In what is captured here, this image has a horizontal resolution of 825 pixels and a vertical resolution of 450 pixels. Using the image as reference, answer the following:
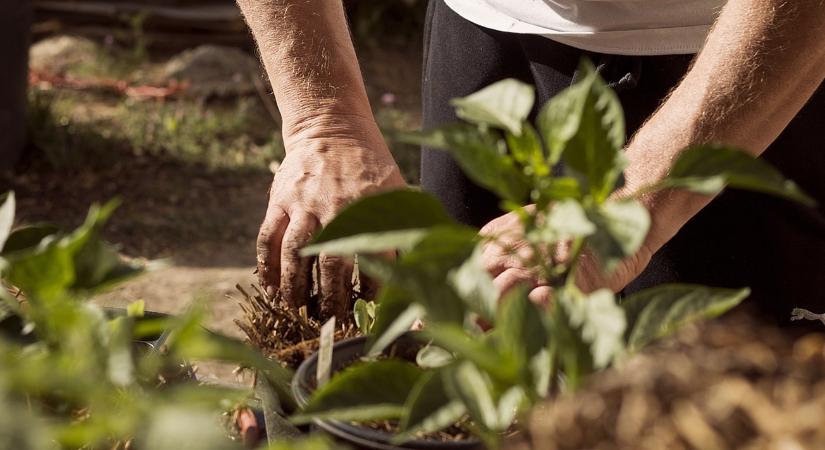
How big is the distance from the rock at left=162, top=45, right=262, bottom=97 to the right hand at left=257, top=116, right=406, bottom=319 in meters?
3.40

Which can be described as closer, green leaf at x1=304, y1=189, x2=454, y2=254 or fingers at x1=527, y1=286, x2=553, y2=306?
green leaf at x1=304, y1=189, x2=454, y2=254

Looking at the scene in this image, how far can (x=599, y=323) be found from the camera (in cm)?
56

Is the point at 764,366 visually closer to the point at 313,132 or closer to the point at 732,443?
the point at 732,443

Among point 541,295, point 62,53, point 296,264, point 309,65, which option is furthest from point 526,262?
point 62,53

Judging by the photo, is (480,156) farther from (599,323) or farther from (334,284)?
Result: (334,284)

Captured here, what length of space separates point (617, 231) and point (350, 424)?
0.81 feet

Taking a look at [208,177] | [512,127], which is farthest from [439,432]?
[208,177]

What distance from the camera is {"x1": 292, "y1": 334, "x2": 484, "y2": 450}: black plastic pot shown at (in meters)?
0.68

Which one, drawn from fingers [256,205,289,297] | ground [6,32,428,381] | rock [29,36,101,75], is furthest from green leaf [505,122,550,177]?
rock [29,36,101,75]

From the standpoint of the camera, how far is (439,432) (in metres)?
0.75

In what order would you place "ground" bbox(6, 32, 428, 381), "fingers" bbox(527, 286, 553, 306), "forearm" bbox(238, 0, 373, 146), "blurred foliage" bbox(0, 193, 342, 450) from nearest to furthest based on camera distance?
"blurred foliage" bbox(0, 193, 342, 450), "fingers" bbox(527, 286, 553, 306), "forearm" bbox(238, 0, 373, 146), "ground" bbox(6, 32, 428, 381)

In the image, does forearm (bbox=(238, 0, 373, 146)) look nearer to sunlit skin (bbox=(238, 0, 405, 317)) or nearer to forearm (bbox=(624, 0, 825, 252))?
sunlit skin (bbox=(238, 0, 405, 317))

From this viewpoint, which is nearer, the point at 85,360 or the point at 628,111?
the point at 85,360

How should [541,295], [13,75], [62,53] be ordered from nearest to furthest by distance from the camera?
[541,295], [13,75], [62,53]
